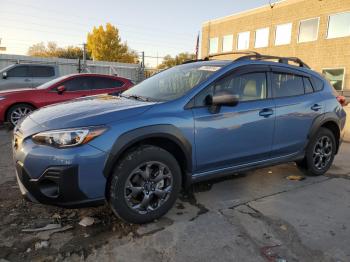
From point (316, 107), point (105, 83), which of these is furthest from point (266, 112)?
point (105, 83)

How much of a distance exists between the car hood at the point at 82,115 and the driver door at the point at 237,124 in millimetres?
619

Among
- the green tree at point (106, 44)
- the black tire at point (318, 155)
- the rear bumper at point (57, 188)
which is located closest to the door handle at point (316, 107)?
the black tire at point (318, 155)

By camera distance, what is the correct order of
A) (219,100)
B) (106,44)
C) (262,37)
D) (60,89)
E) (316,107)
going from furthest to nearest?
1. (106,44)
2. (262,37)
3. (60,89)
4. (316,107)
5. (219,100)

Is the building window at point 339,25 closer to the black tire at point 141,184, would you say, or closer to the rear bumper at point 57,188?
the black tire at point 141,184

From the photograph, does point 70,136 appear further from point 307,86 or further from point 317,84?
point 317,84

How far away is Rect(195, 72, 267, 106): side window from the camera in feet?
10.9

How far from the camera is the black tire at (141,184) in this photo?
9.21 ft

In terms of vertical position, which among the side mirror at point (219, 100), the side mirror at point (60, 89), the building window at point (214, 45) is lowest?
the side mirror at point (60, 89)

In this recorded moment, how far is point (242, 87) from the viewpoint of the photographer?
3.68 meters

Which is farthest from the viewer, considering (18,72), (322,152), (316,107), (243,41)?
(243,41)

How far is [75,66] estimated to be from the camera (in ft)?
63.0

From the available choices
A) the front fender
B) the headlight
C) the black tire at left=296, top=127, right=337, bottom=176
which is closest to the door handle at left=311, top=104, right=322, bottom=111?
the black tire at left=296, top=127, right=337, bottom=176

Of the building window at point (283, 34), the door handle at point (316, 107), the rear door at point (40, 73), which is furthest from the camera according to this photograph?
the building window at point (283, 34)

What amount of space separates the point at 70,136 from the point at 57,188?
44 centimetres
